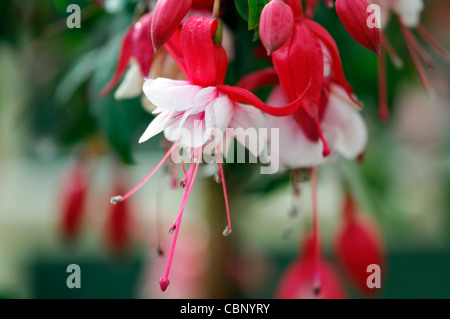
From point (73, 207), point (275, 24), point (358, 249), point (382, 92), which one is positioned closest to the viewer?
point (275, 24)

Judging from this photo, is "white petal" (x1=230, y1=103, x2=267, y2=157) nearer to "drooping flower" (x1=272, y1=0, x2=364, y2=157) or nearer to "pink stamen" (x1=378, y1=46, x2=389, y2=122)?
"drooping flower" (x1=272, y1=0, x2=364, y2=157)

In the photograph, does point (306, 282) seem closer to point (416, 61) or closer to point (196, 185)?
point (416, 61)

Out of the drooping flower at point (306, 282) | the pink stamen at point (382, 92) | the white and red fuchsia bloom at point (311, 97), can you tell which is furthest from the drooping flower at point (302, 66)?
the drooping flower at point (306, 282)

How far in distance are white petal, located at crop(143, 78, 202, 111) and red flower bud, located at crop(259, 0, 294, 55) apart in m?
0.06

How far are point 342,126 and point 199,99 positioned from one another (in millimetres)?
138

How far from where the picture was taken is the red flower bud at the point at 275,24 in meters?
0.30

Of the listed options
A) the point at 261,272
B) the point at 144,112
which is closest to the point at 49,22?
the point at 144,112

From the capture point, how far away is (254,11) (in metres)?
0.32

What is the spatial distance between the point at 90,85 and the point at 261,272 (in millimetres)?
863

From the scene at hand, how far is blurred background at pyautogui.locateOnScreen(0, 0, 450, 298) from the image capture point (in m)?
0.56

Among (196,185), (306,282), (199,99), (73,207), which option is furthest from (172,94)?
(196,185)

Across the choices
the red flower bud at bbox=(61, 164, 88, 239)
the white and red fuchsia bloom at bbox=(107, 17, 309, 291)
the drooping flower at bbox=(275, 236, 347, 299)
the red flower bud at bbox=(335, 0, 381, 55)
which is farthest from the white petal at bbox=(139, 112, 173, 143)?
the red flower bud at bbox=(61, 164, 88, 239)
